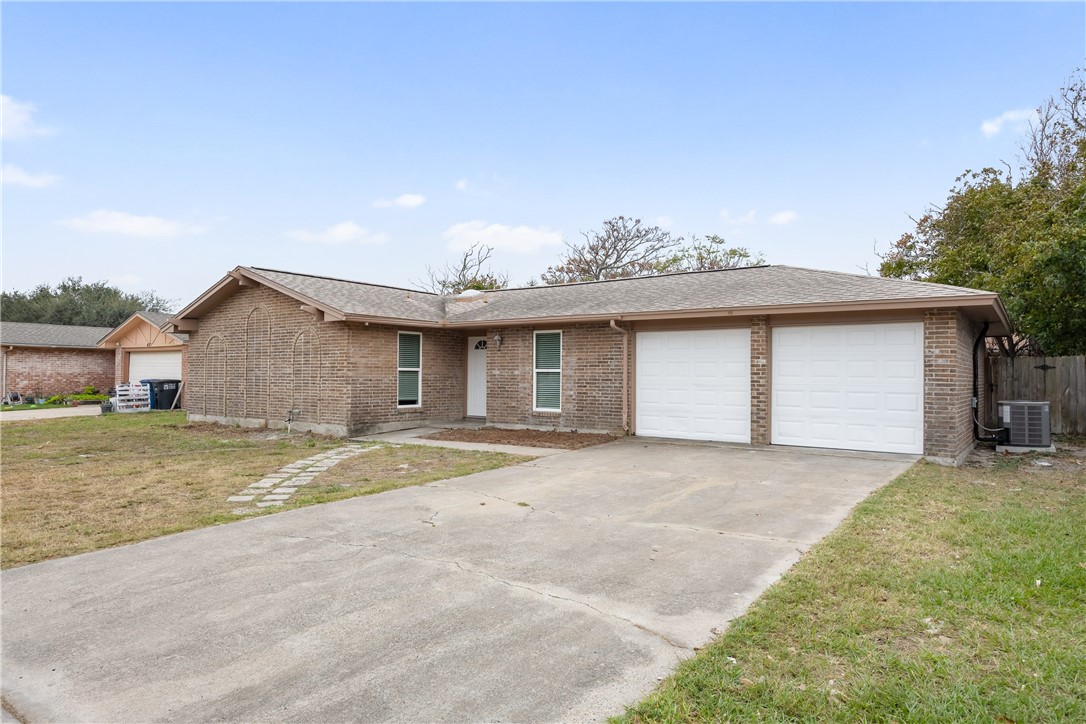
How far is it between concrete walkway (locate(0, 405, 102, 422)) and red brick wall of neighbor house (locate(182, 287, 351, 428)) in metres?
6.07

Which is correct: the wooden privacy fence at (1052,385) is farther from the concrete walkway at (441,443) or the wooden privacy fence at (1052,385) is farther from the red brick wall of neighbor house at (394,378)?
the red brick wall of neighbor house at (394,378)

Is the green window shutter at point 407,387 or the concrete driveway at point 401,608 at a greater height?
the green window shutter at point 407,387

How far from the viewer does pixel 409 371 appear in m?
14.3

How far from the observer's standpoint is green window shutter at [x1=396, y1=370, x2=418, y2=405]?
46.3 feet

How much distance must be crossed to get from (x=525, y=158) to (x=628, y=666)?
2124 centimetres

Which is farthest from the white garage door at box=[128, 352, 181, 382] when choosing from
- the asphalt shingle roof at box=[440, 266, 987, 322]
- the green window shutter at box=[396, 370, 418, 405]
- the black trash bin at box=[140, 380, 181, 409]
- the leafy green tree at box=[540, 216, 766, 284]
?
the leafy green tree at box=[540, 216, 766, 284]

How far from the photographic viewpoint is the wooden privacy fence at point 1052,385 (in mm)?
12500

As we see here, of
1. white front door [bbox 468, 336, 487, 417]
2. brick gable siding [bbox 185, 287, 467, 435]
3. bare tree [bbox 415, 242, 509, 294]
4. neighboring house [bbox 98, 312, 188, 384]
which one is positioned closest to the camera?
brick gable siding [bbox 185, 287, 467, 435]

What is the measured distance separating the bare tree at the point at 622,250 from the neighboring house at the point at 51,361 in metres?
24.1

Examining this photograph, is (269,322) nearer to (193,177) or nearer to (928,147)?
(193,177)

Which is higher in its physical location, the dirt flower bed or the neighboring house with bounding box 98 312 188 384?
the neighboring house with bounding box 98 312 188 384

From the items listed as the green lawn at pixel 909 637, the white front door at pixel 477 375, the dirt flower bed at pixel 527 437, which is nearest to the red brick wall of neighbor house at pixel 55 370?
the white front door at pixel 477 375

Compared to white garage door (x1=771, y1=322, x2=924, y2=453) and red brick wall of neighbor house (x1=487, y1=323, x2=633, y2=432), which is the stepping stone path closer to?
red brick wall of neighbor house (x1=487, y1=323, x2=633, y2=432)

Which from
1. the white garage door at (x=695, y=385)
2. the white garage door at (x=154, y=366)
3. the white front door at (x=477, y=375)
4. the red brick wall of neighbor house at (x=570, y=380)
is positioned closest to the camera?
the white garage door at (x=695, y=385)
